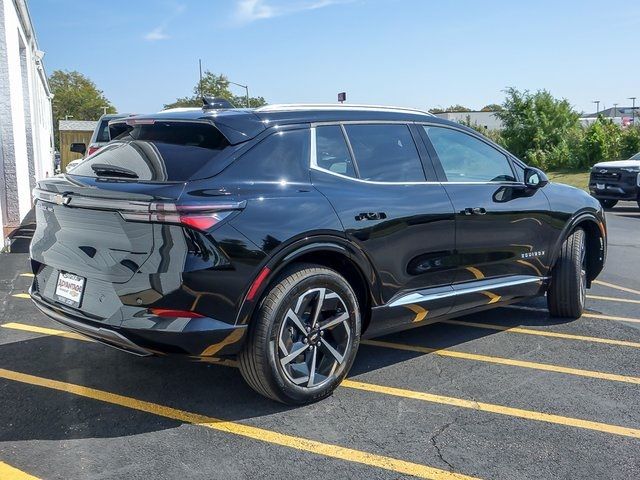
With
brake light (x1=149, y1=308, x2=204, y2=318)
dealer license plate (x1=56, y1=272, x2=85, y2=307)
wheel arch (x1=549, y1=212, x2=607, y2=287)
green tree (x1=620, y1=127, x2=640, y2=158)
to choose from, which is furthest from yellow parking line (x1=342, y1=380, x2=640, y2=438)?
green tree (x1=620, y1=127, x2=640, y2=158)

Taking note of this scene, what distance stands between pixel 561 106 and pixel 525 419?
38289mm

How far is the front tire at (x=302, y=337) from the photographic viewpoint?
368 centimetres

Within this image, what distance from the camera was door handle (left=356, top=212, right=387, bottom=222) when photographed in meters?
4.09

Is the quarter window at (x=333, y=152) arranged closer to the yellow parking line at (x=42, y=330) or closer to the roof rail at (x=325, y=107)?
the roof rail at (x=325, y=107)

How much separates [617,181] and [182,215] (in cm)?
1655

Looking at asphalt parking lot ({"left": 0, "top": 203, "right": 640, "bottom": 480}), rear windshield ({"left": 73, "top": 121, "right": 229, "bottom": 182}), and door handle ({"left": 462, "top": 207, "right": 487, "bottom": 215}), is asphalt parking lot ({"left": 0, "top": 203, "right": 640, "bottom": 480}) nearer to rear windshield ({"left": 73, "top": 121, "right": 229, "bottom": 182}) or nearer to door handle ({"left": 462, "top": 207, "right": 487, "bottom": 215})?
door handle ({"left": 462, "top": 207, "right": 487, "bottom": 215})

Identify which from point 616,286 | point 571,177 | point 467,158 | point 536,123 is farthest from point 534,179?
point 536,123

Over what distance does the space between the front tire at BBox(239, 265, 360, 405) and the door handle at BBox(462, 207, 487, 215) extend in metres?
1.26

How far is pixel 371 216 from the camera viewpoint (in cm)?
416

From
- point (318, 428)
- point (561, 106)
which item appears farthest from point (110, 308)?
point (561, 106)

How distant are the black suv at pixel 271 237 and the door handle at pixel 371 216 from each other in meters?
0.01

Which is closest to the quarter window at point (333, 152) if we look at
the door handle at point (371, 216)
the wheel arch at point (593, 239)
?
the door handle at point (371, 216)

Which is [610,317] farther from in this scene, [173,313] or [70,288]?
[70,288]

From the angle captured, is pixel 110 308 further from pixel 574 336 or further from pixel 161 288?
pixel 574 336
